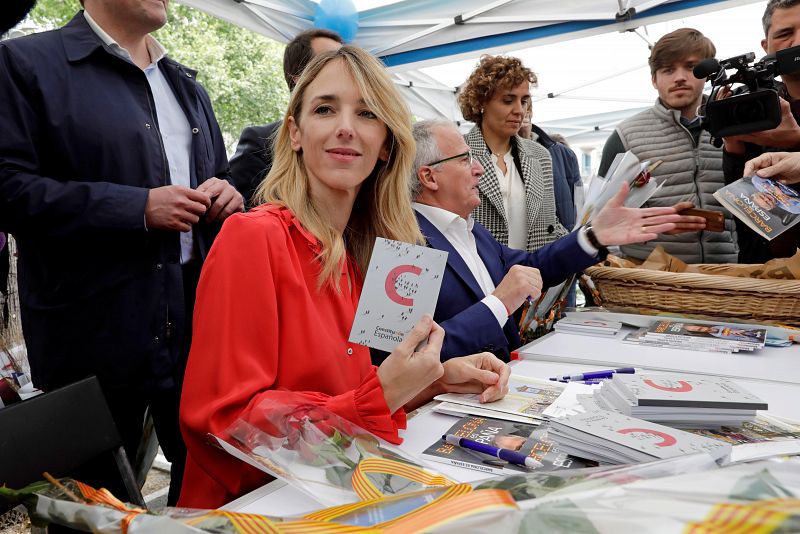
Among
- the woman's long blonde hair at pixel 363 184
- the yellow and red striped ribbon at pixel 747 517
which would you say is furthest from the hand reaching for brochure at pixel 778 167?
the yellow and red striped ribbon at pixel 747 517

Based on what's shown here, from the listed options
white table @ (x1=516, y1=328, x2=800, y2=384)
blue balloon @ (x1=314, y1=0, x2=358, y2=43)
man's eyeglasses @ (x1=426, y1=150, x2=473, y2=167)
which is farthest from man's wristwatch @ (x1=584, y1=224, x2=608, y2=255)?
blue balloon @ (x1=314, y1=0, x2=358, y2=43)

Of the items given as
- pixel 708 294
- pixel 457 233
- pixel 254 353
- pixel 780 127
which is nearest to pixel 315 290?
pixel 254 353

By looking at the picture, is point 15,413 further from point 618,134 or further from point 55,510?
point 618,134

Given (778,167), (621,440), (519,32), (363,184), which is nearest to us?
(621,440)

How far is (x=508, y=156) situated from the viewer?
10.3ft

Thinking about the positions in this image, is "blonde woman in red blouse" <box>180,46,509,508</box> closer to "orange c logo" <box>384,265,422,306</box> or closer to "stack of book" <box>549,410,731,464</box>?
"orange c logo" <box>384,265,422,306</box>

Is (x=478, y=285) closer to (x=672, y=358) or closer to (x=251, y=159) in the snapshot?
(x=672, y=358)

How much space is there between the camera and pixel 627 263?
2322mm

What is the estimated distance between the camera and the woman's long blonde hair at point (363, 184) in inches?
54.2

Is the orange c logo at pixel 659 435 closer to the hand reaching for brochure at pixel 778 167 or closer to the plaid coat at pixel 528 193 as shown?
the hand reaching for brochure at pixel 778 167

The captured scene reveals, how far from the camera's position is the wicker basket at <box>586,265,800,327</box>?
194 cm

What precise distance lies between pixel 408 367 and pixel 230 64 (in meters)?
9.40

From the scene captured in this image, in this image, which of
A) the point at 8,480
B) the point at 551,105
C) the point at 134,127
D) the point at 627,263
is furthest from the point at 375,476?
the point at 551,105

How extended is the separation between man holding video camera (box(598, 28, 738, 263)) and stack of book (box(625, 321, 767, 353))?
27.5 inches
